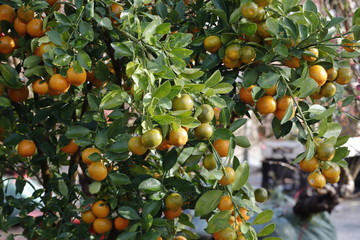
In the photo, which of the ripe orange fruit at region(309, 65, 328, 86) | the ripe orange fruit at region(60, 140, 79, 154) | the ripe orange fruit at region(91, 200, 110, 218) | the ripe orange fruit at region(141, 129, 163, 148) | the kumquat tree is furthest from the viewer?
the ripe orange fruit at region(60, 140, 79, 154)

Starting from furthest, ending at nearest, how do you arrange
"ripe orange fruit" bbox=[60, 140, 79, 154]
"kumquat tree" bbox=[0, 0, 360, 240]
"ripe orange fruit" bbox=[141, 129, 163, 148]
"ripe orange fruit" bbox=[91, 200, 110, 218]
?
1. "ripe orange fruit" bbox=[60, 140, 79, 154]
2. "ripe orange fruit" bbox=[91, 200, 110, 218]
3. "kumquat tree" bbox=[0, 0, 360, 240]
4. "ripe orange fruit" bbox=[141, 129, 163, 148]

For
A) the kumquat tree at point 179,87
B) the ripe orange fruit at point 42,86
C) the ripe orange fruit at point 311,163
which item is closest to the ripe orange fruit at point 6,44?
the kumquat tree at point 179,87

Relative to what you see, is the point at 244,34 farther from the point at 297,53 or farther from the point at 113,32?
the point at 113,32

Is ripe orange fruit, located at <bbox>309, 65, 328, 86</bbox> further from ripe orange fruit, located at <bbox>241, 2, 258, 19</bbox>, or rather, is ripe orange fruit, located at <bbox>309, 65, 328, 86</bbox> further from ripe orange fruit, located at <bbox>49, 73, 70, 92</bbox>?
ripe orange fruit, located at <bbox>49, 73, 70, 92</bbox>

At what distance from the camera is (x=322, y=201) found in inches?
96.3

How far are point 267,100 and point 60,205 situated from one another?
24.5 inches

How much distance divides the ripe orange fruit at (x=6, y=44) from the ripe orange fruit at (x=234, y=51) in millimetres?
478

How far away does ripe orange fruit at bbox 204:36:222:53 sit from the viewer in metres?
0.99

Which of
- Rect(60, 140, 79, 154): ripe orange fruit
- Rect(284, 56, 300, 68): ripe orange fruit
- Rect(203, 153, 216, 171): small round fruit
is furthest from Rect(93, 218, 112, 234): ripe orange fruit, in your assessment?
Rect(284, 56, 300, 68): ripe orange fruit

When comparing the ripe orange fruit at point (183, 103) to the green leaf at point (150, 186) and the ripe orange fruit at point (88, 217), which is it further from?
the ripe orange fruit at point (88, 217)

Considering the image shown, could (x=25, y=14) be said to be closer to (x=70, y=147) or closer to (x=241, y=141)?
(x=70, y=147)

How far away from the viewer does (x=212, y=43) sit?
3.25ft

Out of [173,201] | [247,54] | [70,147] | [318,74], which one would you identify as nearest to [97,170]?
[173,201]

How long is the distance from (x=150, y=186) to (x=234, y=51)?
0.32 m
